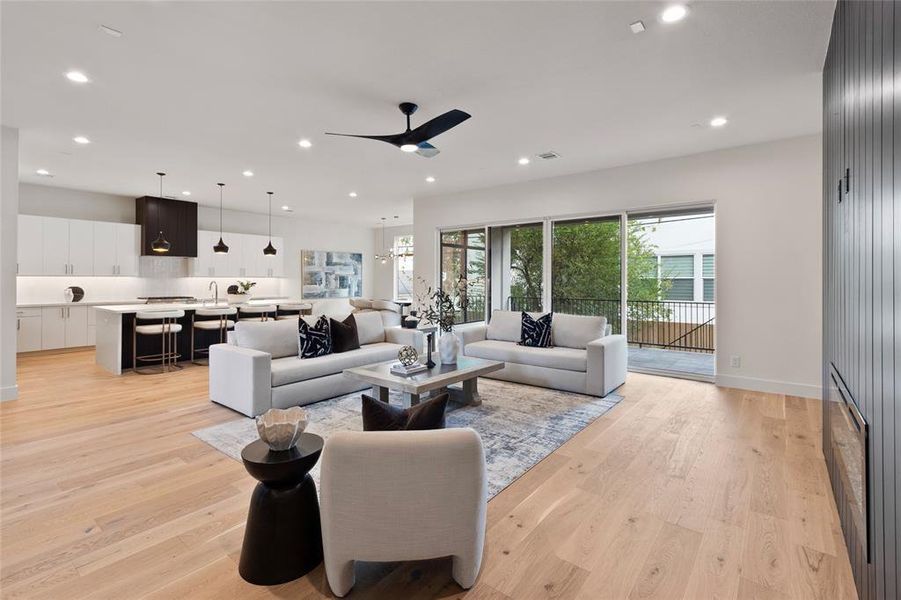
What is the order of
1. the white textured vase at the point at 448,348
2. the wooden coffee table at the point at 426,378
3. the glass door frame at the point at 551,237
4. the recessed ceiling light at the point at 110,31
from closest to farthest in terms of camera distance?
the recessed ceiling light at the point at 110,31, the wooden coffee table at the point at 426,378, the white textured vase at the point at 448,348, the glass door frame at the point at 551,237

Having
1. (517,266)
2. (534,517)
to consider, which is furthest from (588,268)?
(534,517)

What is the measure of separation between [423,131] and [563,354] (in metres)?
2.88

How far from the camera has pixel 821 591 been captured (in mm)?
1782

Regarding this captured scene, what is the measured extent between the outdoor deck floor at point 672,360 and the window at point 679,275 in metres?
0.96

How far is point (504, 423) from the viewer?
3.75 metres

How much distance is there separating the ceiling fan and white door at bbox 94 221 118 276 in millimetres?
6799

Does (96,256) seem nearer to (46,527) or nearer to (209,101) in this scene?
(209,101)

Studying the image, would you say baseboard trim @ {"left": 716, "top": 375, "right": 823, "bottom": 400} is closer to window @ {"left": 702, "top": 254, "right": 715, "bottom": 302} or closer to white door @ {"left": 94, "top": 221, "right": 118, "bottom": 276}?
window @ {"left": 702, "top": 254, "right": 715, "bottom": 302}

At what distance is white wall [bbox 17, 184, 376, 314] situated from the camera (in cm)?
733

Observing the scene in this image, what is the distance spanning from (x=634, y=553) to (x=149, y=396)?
492 centimetres

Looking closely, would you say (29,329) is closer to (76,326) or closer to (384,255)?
(76,326)

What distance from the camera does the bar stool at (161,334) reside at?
19.2ft

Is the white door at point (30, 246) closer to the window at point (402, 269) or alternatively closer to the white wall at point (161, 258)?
the white wall at point (161, 258)

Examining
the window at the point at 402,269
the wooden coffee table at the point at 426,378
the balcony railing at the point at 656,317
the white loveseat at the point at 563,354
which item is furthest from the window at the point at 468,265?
the window at the point at 402,269
